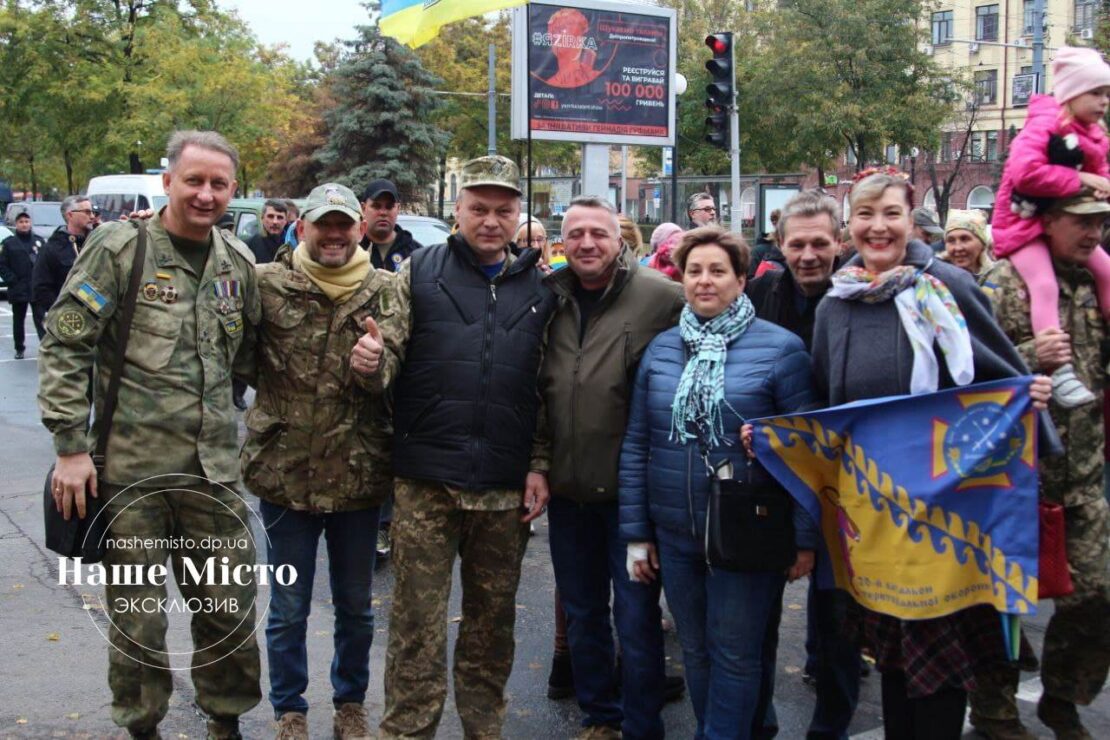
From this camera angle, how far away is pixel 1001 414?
3438 millimetres

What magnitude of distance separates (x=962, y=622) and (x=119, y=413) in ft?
9.34

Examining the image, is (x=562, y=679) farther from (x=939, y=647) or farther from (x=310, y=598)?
(x=939, y=647)

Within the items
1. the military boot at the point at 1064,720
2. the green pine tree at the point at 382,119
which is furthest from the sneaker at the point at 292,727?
the green pine tree at the point at 382,119

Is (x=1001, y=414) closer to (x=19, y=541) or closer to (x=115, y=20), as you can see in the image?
(x=19, y=541)

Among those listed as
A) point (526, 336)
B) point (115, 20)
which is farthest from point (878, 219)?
point (115, 20)

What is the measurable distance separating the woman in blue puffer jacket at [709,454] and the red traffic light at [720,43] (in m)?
11.3

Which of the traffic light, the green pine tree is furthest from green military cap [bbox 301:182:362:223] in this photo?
the green pine tree

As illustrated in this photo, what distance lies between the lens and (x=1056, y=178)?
13.5 feet

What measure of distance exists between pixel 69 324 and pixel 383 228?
127 inches

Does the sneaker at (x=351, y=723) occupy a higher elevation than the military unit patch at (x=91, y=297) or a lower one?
lower

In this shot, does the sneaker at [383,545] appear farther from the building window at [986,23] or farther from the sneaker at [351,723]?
the building window at [986,23]

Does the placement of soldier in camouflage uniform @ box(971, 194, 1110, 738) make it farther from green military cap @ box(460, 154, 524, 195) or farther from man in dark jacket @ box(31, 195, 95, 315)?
man in dark jacket @ box(31, 195, 95, 315)

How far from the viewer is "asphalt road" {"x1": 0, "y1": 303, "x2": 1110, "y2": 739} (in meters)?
4.46

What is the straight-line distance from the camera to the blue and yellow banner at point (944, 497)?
3.43 meters
